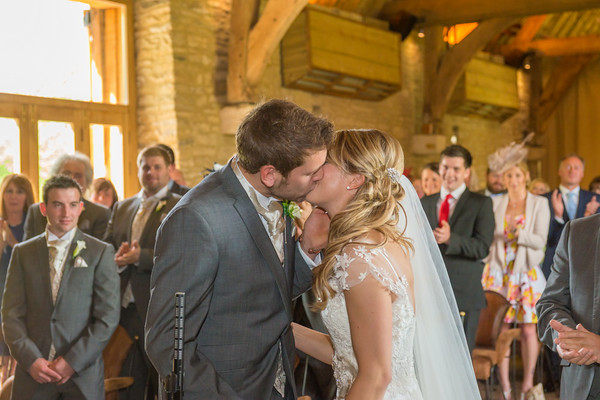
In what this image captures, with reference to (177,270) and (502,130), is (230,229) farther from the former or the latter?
(502,130)

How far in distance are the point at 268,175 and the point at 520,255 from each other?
13.2ft

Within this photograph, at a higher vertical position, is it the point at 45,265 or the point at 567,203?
the point at 567,203

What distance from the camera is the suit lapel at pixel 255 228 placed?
216cm

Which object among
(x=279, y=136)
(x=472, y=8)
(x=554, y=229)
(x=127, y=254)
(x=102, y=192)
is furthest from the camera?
(x=472, y=8)

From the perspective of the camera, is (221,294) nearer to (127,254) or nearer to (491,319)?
(127,254)

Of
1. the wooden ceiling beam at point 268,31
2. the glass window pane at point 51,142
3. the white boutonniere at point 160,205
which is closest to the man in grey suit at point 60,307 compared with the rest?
the white boutonniere at point 160,205

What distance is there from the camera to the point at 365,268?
2.18m

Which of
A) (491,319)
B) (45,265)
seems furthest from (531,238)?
(45,265)

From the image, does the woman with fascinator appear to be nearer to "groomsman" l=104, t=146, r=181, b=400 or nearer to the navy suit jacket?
the navy suit jacket

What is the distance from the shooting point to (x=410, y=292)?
91.4 inches

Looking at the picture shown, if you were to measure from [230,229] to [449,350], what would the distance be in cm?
101

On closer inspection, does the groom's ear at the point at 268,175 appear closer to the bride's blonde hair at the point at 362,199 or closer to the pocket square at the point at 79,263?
the bride's blonde hair at the point at 362,199

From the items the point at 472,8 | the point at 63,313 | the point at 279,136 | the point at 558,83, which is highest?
the point at 472,8

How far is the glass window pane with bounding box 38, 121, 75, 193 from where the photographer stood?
7.38 metres
